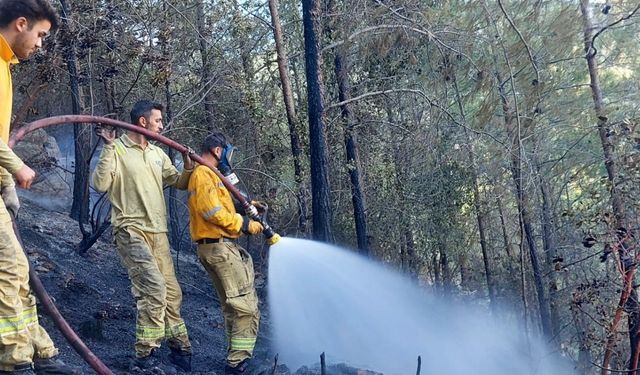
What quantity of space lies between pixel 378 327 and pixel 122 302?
3.39 meters

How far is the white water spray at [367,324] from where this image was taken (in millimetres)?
7645

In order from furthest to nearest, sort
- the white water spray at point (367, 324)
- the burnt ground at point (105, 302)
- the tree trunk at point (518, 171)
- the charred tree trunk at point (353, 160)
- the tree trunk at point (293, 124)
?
the charred tree trunk at point (353, 160) < the tree trunk at point (518, 171) < the tree trunk at point (293, 124) < the white water spray at point (367, 324) < the burnt ground at point (105, 302)

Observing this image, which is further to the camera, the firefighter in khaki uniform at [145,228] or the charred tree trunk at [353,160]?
the charred tree trunk at [353,160]

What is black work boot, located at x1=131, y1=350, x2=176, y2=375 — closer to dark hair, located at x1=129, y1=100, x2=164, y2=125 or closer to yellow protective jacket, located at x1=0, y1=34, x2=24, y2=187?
dark hair, located at x1=129, y1=100, x2=164, y2=125

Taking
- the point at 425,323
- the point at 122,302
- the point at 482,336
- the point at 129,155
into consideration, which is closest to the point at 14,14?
the point at 129,155

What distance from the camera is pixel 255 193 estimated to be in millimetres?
10273

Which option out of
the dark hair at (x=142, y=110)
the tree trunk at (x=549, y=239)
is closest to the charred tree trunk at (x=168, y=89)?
the dark hair at (x=142, y=110)

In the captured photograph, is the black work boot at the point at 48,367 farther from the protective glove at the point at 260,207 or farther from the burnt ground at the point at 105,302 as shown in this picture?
the protective glove at the point at 260,207

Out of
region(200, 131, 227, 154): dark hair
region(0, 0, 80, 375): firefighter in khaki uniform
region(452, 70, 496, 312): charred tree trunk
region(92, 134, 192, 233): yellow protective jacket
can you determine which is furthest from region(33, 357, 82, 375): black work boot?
region(452, 70, 496, 312): charred tree trunk

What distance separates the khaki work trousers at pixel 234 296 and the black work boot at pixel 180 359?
336 mm

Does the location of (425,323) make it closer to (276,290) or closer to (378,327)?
(378,327)

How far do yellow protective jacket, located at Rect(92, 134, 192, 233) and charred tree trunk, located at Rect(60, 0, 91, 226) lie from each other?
9.55 feet

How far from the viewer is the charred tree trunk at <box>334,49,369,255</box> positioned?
36.0 feet

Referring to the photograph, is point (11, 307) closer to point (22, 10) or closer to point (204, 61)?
point (22, 10)
